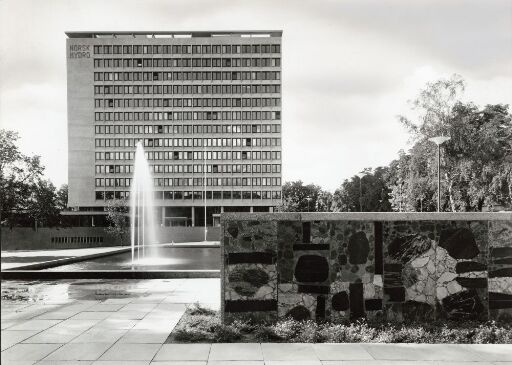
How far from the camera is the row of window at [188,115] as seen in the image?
93.9m

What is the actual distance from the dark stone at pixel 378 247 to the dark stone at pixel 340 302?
75 centimetres

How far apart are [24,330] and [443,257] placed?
24.2 feet

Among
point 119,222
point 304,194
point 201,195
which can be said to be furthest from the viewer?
point 304,194

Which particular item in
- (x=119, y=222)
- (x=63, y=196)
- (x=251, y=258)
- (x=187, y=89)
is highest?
(x=187, y=89)

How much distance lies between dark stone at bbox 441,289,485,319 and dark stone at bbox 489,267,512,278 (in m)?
0.44

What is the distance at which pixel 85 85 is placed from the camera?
9406cm

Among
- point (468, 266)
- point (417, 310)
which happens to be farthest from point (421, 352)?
point (468, 266)

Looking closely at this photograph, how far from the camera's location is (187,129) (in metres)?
93.9

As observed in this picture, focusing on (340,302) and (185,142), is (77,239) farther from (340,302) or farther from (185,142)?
(185,142)

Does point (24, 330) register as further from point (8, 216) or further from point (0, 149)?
point (8, 216)

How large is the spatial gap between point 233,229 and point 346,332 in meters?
2.61

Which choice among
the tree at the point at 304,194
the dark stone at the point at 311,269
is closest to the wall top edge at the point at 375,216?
the dark stone at the point at 311,269

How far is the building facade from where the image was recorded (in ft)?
307

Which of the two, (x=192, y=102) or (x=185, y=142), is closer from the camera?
(x=185, y=142)
